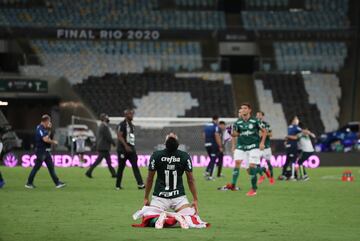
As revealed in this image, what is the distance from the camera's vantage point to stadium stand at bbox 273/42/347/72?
59094 mm

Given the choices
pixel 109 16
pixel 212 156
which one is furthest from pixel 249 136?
pixel 109 16

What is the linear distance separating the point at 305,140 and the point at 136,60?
2847 cm

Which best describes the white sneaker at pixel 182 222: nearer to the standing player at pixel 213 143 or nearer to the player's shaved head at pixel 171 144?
the player's shaved head at pixel 171 144

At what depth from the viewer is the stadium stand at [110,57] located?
2243 inches

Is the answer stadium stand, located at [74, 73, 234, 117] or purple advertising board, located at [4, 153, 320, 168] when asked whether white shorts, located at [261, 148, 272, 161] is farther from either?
stadium stand, located at [74, 73, 234, 117]

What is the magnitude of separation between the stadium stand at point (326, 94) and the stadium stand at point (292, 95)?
0.34 m

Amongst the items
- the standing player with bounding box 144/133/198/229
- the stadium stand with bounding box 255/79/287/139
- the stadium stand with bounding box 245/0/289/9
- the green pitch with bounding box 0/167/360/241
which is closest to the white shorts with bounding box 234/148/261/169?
the green pitch with bounding box 0/167/360/241

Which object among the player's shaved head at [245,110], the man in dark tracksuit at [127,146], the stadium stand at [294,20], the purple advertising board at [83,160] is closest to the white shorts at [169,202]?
the player's shaved head at [245,110]

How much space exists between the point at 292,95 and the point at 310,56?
339cm

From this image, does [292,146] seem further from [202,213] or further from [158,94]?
[158,94]

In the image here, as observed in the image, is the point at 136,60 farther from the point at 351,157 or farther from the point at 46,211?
the point at 46,211

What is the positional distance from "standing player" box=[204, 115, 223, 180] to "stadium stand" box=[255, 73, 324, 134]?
24.8 m

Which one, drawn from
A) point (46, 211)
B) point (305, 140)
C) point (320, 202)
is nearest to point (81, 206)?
point (46, 211)

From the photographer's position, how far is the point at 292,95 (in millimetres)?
58312
